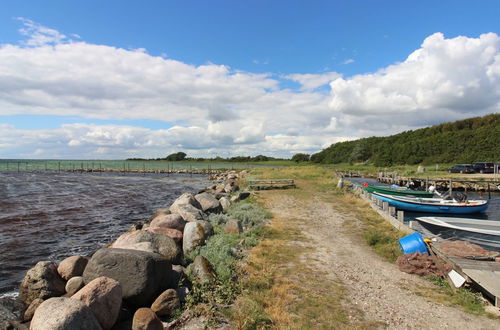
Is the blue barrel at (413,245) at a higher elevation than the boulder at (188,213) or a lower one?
lower

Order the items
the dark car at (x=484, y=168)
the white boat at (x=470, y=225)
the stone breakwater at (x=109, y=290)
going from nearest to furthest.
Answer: the stone breakwater at (x=109, y=290) < the white boat at (x=470, y=225) < the dark car at (x=484, y=168)

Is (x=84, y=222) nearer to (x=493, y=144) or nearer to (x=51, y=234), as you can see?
(x=51, y=234)

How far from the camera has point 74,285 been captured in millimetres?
6676

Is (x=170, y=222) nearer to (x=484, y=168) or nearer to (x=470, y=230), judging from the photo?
(x=470, y=230)

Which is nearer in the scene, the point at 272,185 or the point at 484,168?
the point at 272,185

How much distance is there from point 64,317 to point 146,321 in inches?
52.3

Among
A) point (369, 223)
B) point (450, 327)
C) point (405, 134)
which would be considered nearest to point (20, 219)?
point (369, 223)

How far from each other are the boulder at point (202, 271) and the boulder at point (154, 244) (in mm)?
875

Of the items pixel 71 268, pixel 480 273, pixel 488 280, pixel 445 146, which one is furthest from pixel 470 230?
pixel 445 146

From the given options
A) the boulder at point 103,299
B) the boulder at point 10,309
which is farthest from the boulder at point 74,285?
the boulder at point 103,299

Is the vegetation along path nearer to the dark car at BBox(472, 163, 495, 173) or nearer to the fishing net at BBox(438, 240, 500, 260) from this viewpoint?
the fishing net at BBox(438, 240, 500, 260)

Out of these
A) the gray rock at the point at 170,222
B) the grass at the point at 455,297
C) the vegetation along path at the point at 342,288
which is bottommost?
the grass at the point at 455,297

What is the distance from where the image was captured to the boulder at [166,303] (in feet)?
19.3

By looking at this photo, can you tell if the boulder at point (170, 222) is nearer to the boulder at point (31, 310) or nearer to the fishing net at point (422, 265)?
the boulder at point (31, 310)
